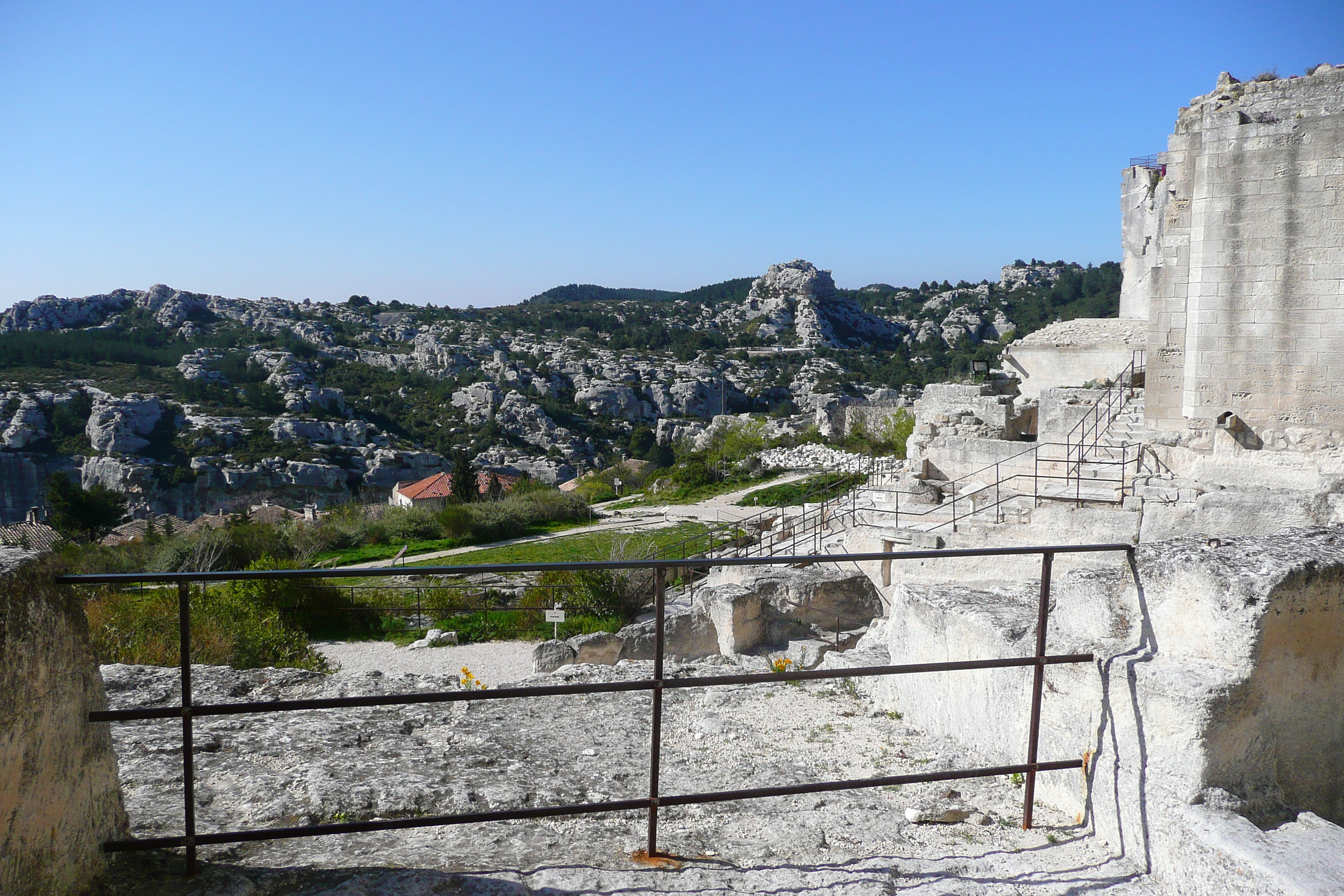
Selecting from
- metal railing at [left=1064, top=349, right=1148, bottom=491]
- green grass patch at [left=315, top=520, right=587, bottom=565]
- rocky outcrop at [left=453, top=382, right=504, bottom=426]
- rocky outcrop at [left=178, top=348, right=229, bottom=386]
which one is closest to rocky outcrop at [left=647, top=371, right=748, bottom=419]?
rocky outcrop at [left=453, top=382, right=504, bottom=426]

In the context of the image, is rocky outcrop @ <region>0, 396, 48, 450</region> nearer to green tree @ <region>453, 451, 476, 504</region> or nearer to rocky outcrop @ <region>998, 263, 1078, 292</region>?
green tree @ <region>453, 451, 476, 504</region>

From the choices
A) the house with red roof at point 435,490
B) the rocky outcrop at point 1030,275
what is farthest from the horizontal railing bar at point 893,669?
the rocky outcrop at point 1030,275

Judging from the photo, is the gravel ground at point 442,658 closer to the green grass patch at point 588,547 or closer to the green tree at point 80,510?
the green grass patch at point 588,547

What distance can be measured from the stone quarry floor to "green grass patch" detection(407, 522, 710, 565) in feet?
54.4

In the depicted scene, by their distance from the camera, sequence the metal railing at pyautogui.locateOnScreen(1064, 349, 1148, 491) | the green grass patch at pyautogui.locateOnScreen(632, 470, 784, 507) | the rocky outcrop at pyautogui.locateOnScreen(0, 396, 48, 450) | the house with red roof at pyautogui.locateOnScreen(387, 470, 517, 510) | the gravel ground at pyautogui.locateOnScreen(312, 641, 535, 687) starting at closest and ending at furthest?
the gravel ground at pyautogui.locateOnScreen(312, 641, 535, 687) → the metal railing at pyautogui.locateOnScreen(1064, 349, 1148, 491) → the green grass patch at pyautogui.locateOnScreen(632, 470, 784, 507) → the house with red roof at pyautogui.locateOnScreen(387, 470, 517, 510) → the rocky outcrop at pyautogui.locateOnScreen(0, 396, 48, 450)

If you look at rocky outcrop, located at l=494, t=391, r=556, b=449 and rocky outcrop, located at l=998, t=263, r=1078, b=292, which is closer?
rocky outcrop, located at l=494, t=391, r=556, b=449

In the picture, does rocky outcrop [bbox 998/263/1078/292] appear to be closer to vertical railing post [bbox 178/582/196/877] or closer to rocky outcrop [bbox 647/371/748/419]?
rocky outcrop [bbox 647/371/748/419]

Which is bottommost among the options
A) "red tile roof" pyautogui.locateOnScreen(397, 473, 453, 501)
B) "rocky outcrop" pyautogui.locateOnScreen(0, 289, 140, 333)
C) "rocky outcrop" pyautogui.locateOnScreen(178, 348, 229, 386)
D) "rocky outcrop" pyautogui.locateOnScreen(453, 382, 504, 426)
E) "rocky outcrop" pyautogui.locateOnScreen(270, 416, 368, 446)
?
"red tile roof" pyautogui.locateOnScreen(397, 473, 453, 501)

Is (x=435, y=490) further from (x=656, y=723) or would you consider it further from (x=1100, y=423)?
(x=656, y=723)

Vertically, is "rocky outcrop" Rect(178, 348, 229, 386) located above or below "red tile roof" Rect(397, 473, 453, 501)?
above

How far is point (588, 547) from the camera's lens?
2498cm

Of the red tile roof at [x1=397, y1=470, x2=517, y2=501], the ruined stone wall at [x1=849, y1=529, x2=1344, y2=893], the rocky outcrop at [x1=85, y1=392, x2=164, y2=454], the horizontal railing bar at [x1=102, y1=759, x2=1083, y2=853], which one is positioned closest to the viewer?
the horizontal railing bar at [x1=102, y1=759, x2=1083, y2=853]

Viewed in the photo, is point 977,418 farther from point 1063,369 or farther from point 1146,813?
point 1146,813

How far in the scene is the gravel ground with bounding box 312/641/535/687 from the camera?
12359 millimetres
